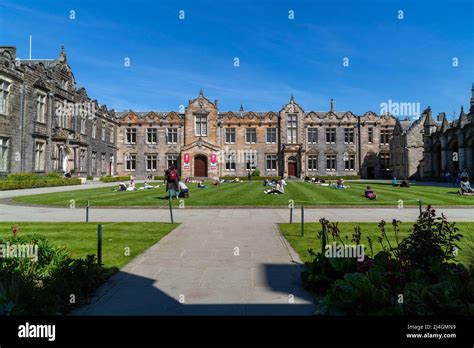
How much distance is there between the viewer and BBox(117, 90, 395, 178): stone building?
55250mm

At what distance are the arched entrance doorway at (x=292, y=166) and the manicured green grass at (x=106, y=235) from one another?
1717 inches

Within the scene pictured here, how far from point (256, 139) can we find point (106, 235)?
156 ft

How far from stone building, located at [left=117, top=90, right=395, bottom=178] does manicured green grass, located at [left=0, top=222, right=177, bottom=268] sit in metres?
42.9

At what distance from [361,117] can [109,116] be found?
43.9 meters

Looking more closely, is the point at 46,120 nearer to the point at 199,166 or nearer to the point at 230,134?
the point at 199,166

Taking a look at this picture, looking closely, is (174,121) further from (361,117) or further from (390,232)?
(390,232)

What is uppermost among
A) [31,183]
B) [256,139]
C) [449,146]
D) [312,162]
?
[256,139]

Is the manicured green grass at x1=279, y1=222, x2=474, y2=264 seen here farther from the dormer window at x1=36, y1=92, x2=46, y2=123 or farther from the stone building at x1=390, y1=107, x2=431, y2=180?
the stone building at x1=390, y1=107, x2=431, y2=180

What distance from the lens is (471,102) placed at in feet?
131

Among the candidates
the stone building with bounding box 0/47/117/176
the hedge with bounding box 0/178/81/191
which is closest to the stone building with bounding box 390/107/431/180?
the stone building with bounding box 0/47/117/176

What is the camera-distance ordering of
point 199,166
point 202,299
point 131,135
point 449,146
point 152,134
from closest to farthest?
point 202,299 → point 449,146 → point 199,166 → point 152,134 → point 131,135

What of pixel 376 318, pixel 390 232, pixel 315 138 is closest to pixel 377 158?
pixel 315 138

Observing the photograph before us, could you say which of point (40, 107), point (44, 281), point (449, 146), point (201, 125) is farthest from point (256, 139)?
point (44, 281)

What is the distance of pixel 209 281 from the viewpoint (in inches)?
221
